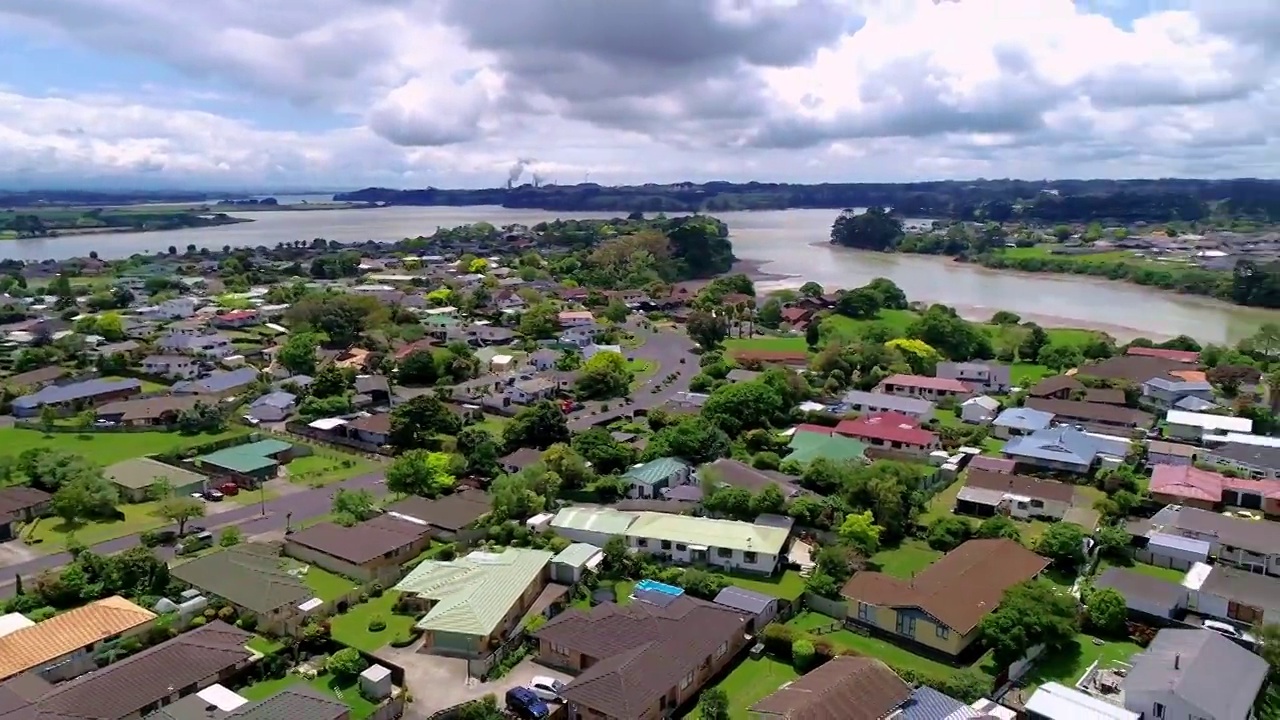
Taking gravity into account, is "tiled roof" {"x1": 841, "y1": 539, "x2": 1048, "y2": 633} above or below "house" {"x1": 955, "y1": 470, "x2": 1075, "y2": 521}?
above

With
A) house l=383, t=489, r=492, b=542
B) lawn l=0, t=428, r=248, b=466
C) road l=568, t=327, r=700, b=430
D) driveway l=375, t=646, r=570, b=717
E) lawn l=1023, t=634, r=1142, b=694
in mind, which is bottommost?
lawn l=1023, t=634, r=1142, b=694

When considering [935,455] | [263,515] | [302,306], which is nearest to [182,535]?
[263,515]

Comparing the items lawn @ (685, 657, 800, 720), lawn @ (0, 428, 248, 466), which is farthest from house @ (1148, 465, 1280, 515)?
lawn @ (0, 428, 248, 466)

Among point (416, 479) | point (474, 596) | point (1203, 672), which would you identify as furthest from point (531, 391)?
point (1203, 672)

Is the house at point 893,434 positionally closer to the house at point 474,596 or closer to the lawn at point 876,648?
the lawn at point 876,648

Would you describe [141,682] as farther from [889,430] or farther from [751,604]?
[889,430]

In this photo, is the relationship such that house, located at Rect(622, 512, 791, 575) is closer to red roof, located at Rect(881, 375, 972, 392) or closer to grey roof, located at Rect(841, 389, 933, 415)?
grey roof, located at Rect(841, 389, 933, 415)
